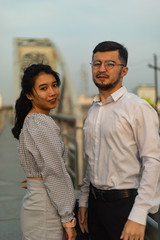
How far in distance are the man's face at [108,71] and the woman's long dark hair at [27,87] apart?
308 millimetres

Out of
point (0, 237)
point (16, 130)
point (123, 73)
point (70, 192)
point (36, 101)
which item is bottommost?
point (0, 237)

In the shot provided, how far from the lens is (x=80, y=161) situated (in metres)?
4.52

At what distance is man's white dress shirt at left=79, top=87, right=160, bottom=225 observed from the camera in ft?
4.50

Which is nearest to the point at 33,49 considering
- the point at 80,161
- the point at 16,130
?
the point at 80,161

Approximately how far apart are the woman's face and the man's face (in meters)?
0.27

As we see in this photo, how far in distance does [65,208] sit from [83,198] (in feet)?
0.84

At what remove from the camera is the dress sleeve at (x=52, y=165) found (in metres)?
1.53

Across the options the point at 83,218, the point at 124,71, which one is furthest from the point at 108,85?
the point at 83,218

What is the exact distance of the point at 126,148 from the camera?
149 centimetres

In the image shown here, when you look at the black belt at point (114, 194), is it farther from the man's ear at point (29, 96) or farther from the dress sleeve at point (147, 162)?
the man's ear at point (29, 96)

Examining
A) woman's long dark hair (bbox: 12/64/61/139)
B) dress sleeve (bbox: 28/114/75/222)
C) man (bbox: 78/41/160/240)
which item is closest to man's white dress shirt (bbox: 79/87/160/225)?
man (bbox: 78/41/160/240)

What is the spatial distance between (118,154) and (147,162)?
0.53 feet

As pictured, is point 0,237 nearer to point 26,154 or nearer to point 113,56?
point 26,154

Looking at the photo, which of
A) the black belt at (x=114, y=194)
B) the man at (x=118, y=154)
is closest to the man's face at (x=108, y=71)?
the man at (x=118, y=154)
